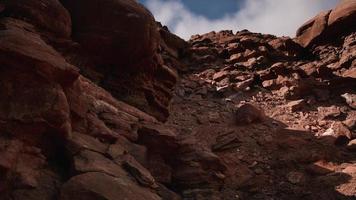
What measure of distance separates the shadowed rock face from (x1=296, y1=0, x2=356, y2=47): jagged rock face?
0.26 feet

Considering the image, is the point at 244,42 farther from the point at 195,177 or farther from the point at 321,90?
the point at 195,177

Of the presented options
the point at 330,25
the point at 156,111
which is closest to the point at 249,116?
the point at 156,111

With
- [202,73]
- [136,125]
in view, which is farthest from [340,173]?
[202,73]

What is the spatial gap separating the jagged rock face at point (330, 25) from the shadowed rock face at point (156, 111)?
0.08m

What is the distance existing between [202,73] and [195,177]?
15.2 m

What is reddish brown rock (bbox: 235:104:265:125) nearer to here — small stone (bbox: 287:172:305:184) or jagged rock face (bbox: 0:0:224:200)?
jagged rock face (bbox: 0:0:224:200)

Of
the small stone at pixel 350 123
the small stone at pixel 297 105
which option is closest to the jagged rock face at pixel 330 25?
the small stone at pixel 297 105

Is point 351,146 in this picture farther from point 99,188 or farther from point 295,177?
point 99,188

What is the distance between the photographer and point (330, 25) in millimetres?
27281

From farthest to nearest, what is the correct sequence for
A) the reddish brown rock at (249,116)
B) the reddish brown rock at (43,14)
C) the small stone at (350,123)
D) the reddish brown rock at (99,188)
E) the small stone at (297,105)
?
the small stone at (297,105) < the reddish brown rock at (249,116) < the small stone at (350,123) < the reddish brown rock at (43,14) < the reddish brown rock at (99,188)

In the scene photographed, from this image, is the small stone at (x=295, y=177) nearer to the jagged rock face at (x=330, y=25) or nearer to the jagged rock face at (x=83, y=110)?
the jagged rock face at (x=83, y=110)

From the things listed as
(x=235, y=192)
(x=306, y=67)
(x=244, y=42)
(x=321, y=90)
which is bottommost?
(x=235, y=192)

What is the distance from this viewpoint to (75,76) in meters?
11.1

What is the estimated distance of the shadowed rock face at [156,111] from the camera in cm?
966
